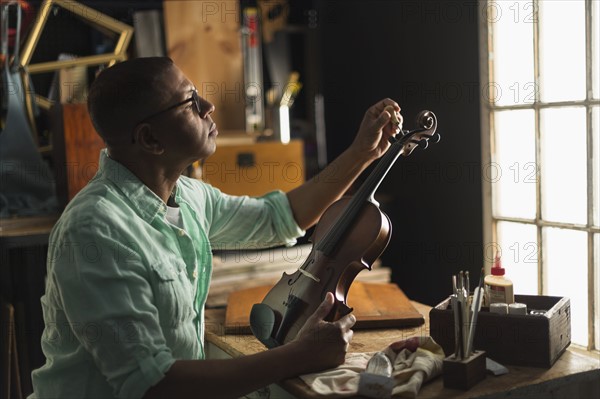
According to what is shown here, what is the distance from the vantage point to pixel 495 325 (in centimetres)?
176

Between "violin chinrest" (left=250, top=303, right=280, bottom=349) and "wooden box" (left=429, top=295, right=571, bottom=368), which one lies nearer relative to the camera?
"wooden box" (left=429, top=295, right=571, bottom=368)

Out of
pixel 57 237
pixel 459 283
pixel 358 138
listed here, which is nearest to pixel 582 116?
pixel 358 138

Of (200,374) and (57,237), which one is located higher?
(57,237)

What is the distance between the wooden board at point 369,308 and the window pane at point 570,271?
26.1 inches

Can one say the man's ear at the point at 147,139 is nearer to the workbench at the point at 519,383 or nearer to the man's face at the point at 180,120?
the man's face at the point at 180,120

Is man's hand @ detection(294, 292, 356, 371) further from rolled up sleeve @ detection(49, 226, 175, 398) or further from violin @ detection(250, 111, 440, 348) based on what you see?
rolled up sleeve @ detection(49, 226, 175, 398)

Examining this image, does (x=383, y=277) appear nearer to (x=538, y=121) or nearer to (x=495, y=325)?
(x=538, y=121)

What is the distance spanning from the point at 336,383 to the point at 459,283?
39 cm

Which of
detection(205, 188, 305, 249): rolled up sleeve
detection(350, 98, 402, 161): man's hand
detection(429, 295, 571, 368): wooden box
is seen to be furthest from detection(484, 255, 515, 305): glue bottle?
detection(205, 188, 305, 249): rolled up sleeve

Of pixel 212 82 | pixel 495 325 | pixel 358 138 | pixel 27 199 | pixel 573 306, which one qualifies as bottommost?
pixel 573 306

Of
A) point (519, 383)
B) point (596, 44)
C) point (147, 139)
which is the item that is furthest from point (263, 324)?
point (596, 44)

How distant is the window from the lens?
8.18 feet

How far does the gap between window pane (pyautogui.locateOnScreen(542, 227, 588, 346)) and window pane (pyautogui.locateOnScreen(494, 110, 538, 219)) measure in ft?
0.47

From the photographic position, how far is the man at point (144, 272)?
1566 mm
